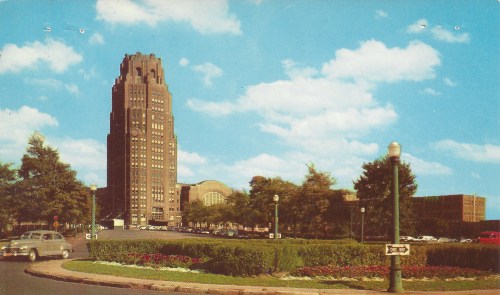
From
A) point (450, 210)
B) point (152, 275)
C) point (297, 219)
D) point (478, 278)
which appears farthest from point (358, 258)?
point (450, 210)

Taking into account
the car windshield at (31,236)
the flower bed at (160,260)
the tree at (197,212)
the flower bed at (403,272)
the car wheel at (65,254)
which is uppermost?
the flower bed at (403,272)

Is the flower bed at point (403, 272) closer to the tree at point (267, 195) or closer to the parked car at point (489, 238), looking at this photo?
the parked car at point (489, 238)

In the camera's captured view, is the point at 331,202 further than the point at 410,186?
Yes

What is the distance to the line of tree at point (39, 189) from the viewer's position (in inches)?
2120

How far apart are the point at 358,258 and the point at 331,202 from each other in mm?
44586

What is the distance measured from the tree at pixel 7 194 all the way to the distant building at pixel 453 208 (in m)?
71.5

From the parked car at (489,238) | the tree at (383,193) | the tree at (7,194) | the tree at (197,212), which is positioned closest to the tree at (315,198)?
the tree at (383,193)

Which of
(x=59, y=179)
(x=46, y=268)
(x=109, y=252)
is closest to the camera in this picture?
(x=46, y=268)

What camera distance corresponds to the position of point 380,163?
197 ft

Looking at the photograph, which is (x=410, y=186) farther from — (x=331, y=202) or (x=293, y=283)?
(x=293, y=283)

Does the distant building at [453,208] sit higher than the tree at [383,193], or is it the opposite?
the tree at [383,193]

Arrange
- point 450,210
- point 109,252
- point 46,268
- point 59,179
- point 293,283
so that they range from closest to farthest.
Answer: point 293,283 < point 46,268 < point 109,252 < point 59,179 < point 450,210

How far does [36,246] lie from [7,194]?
2761 cm

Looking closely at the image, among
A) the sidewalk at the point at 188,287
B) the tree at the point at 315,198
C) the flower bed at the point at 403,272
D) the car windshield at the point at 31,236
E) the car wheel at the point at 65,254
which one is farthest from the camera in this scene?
the tree at the point at 315,198
